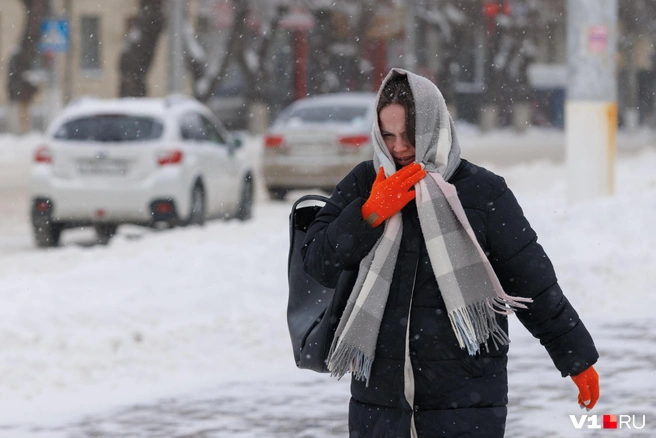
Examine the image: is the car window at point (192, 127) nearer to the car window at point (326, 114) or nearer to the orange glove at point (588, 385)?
the car window at point (326, 114)

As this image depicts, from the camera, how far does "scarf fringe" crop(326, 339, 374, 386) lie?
140 inches

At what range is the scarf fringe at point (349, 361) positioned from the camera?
3547mm

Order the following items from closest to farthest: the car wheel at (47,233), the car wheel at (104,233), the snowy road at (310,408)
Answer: the snowy road at (310,408)
the car wheel at (47,233)
the car wheel at (104,233)

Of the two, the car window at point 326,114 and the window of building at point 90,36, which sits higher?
the window of building at point 90,36

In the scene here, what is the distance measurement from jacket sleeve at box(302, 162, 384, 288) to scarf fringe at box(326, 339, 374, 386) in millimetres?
186

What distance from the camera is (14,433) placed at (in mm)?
6117

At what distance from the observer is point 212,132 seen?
15477mm

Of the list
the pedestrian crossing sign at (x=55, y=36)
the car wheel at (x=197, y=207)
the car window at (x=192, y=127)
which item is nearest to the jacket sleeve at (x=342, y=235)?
the car wheel at (x=197, y=207)

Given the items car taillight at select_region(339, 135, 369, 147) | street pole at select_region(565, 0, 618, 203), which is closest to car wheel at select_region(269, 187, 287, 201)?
car taillight at select_region(339, 135, 369, 147)

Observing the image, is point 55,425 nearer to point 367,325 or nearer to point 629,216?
point 367,325

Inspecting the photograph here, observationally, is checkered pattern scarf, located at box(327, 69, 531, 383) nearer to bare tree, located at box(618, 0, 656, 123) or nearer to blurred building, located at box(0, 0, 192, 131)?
blurred building, located at box(0, 0, 192, 131)

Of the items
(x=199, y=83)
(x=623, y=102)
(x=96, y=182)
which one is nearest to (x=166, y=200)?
(x=96, y=182)

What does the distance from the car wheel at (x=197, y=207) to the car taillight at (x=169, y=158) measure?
0.44m

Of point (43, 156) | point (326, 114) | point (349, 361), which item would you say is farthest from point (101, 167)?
point (349, 361)
